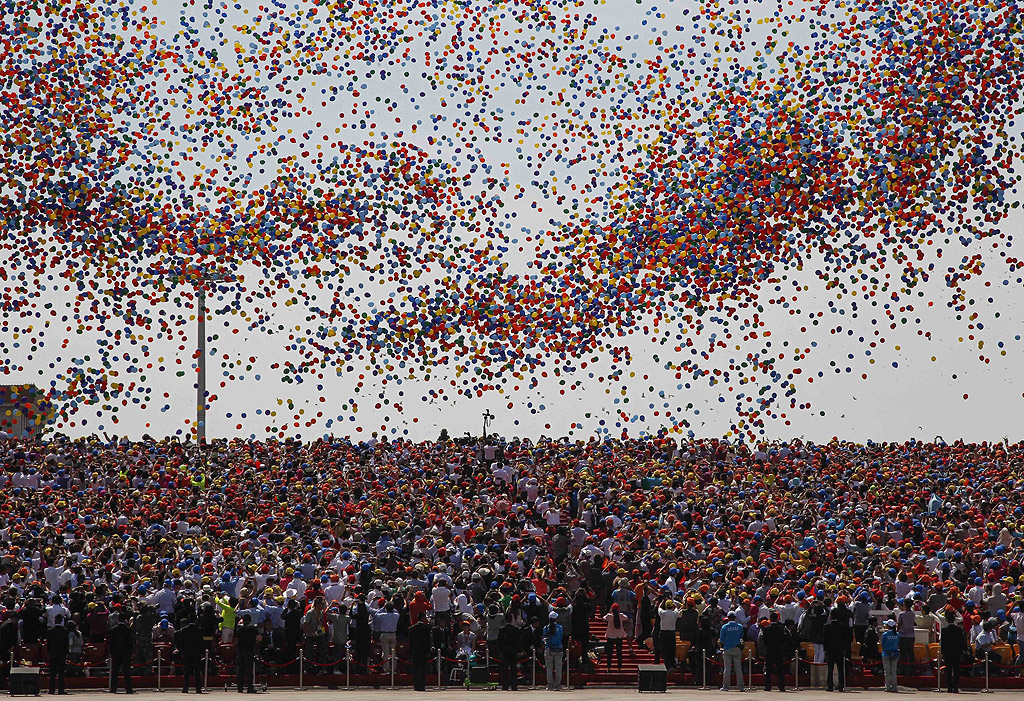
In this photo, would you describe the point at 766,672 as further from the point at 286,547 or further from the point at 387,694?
the point at 286,547

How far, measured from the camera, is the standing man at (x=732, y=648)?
22.4 meters

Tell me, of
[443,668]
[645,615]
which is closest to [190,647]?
[443,668]

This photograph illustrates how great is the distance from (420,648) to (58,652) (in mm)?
5330

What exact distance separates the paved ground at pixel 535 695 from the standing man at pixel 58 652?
0.35 m

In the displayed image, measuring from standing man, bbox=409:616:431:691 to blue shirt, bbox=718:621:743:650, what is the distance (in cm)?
457

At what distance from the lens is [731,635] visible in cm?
2247

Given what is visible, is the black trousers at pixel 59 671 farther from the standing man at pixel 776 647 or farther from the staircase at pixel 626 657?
the standing man at pixel 776 647

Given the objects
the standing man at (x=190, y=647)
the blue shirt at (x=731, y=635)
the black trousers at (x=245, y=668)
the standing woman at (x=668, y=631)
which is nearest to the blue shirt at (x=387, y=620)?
the black trousers at (x=245, y=668)

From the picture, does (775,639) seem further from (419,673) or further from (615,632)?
(419,673)

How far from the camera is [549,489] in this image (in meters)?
31.7

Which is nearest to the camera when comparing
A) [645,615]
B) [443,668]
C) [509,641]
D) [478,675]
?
[509,641]

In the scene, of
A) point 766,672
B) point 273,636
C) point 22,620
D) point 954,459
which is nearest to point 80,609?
point 22,620

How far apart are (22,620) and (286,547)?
470cm

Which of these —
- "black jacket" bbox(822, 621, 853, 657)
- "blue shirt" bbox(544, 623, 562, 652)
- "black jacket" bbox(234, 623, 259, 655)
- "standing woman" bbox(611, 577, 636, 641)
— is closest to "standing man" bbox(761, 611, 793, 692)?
"black jacket" bbox(822, 621, 853, 657)
